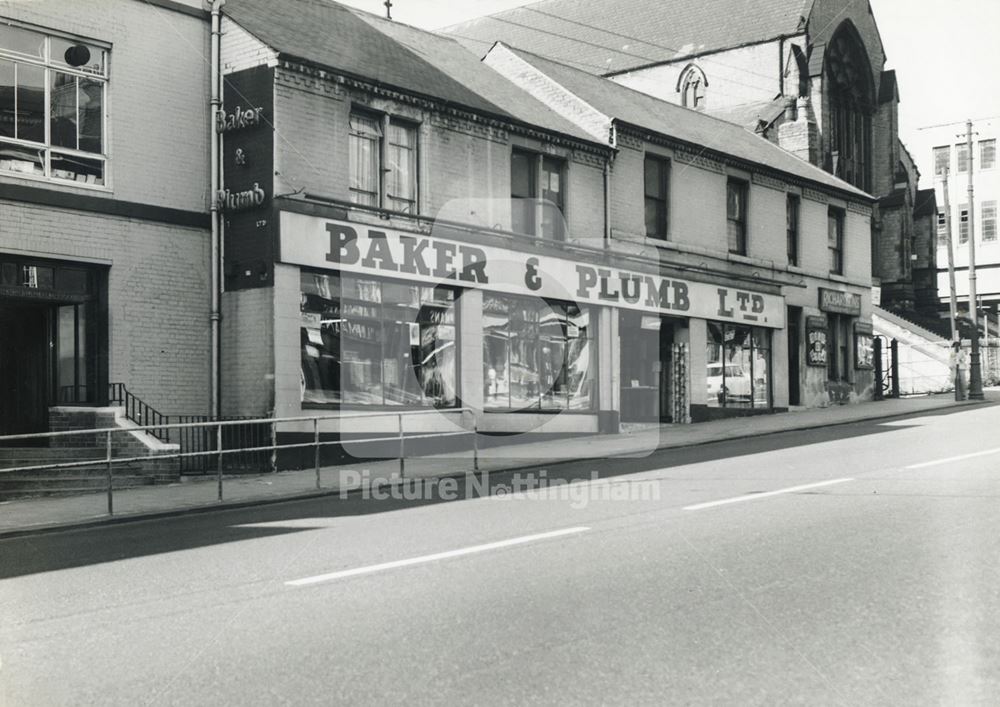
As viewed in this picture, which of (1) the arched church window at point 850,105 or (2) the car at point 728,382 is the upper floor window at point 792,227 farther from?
(1) the arched church window at point 850,105

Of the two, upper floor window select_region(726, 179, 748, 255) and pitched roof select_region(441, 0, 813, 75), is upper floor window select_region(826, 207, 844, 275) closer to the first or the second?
upper floor window select_region(726, 179, 748, 255)

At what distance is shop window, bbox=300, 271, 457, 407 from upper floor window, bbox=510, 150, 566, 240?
2981mm

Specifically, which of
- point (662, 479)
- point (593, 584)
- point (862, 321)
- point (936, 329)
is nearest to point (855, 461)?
point (662, 479)

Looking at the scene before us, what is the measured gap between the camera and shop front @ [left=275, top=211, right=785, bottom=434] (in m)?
18.2

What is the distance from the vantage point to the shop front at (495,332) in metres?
18.2

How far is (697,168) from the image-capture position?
27.5m

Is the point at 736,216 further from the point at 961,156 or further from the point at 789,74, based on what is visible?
the point at 961,156

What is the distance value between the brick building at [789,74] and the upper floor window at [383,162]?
969 inches

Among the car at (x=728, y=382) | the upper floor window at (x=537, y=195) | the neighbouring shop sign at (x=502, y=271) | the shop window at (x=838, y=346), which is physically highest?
the upper floor window at (x=537, y=195)

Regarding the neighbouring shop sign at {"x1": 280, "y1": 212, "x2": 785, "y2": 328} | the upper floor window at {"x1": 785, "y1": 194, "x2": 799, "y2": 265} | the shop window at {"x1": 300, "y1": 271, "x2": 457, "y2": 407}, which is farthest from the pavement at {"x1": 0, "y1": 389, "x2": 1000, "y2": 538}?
the upper floor window at {"x1": 785, "y1": 194, "x2": 799, "y2": 265}

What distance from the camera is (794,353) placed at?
31.2 metres

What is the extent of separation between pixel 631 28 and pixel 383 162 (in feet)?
124

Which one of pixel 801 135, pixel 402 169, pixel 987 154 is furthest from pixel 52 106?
pixel 987 154

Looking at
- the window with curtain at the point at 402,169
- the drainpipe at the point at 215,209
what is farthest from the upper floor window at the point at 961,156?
the drainpipe at the point at 215,209
